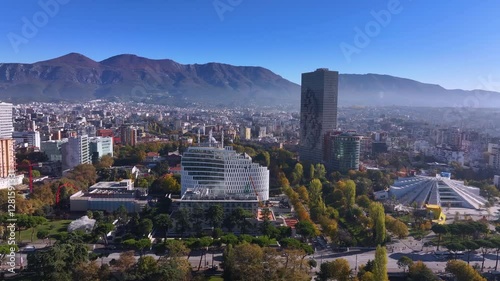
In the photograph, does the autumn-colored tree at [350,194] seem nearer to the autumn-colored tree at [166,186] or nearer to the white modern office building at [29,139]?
the autumn-colored tree at [166,186]

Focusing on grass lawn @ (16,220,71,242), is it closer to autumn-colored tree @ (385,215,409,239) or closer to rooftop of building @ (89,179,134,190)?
rooftop of building @ (89,179,134,190)

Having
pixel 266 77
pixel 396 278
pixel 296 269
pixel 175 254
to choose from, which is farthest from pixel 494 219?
pixel 266 77

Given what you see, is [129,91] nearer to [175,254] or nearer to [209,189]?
[209,189]

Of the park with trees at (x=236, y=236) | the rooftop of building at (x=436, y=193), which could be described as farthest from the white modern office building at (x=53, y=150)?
the rooftop of building at (x=436, y=193)

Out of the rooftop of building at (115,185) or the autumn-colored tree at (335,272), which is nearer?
the autumn-colored tree at (335,272)

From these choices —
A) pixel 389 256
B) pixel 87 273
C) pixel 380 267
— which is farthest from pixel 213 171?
pixel 380 267

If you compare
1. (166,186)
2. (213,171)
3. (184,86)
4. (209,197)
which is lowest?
(166,186)

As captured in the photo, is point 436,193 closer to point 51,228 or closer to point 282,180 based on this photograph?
point 282,180

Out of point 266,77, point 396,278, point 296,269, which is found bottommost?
point 396,278

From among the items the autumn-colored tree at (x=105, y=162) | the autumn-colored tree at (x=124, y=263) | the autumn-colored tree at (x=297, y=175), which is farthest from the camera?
the autumn-colored tree at (x=105, y=162)
